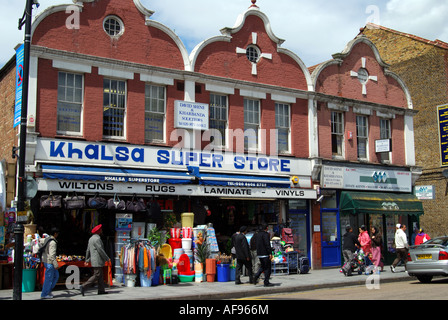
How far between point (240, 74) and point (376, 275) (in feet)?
29.4

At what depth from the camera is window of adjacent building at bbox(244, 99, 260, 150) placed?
19.5 m

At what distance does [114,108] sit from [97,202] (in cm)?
349

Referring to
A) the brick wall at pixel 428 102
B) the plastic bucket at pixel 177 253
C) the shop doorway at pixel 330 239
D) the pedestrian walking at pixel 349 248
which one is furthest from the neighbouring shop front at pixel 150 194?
the brick wall at pixel 428 102

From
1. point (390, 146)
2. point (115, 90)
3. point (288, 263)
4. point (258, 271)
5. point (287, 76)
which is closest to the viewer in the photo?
point (258, 271)

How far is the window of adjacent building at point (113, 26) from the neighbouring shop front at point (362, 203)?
387 inches

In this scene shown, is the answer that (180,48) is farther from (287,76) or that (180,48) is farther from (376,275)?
(376,275)

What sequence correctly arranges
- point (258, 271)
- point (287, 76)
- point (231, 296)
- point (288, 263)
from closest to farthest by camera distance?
point (231, 296) < point (258, 271) < point (288, 263) < point (287, 76)

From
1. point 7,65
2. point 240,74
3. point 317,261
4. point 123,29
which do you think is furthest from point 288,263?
point 7,65

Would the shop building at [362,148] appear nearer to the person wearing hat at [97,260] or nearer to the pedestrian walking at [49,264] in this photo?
the person wearing hat at [97,260]

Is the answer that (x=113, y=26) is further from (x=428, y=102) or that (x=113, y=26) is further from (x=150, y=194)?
(x=428, y=102)

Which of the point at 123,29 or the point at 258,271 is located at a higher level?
the point at 123,29

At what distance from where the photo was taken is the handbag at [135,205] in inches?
618

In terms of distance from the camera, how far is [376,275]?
57.6 ft

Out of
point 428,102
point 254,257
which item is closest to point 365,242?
point 254,257
